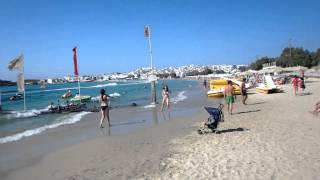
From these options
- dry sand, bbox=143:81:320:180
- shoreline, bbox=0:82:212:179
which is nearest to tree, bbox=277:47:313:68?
shoreline, bbox=0:82:212:179

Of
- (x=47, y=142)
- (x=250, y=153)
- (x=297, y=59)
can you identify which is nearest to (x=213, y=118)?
(x=250, y=153)

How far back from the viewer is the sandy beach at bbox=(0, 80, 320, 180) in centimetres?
758

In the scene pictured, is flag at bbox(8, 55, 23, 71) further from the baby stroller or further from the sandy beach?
the baby stroller

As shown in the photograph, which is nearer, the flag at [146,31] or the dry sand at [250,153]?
the dry sand at [250,153]

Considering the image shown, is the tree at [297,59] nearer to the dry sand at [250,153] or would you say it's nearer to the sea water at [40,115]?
the sea water at [40,115]

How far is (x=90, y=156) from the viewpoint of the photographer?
34.3 ft

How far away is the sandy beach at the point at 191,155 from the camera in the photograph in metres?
7.58

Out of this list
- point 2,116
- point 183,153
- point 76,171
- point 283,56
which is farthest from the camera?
point 283,56

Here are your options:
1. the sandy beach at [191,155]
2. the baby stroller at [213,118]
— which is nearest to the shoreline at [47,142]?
the sandy beach at [191,155]

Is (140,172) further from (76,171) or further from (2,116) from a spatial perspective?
(2,116)

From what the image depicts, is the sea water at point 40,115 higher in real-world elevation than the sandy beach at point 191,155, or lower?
lower

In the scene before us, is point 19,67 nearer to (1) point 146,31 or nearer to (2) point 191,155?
(1) point 146,31

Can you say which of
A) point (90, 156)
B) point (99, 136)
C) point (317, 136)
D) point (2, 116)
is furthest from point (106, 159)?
point (2, 116)

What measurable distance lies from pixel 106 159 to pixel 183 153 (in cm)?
201
